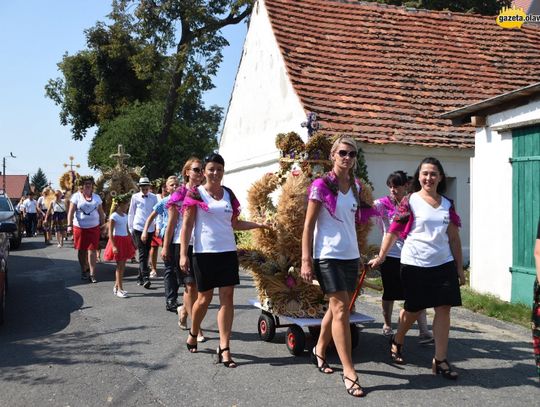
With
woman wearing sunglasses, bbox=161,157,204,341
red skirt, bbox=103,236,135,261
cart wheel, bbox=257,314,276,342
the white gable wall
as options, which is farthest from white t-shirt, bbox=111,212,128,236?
the white gable wall

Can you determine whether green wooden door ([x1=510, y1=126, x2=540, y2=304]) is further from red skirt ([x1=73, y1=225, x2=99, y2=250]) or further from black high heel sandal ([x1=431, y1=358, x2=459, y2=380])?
red skirt ([x1=73, y1=225, x2=99, y2=250])

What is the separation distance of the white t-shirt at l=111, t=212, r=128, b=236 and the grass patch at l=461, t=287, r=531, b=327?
5302mm

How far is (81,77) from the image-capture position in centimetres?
3244

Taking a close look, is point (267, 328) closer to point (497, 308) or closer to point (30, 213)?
point (497, 308)

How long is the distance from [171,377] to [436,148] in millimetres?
8572

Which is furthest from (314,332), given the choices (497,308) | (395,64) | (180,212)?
(395,64)

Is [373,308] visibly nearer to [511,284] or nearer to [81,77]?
[511,284]

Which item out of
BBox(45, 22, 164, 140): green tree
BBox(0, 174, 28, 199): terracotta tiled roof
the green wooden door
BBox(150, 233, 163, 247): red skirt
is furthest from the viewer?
BBox(0, 174, 28, 199): terracotta tiled roof

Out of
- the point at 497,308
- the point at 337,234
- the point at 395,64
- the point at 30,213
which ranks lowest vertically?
the point at 497,308

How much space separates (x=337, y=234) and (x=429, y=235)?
82 cm

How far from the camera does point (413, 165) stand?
11891mm

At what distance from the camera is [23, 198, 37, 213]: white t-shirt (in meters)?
22.7

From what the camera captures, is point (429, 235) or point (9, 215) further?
point (9, 215)

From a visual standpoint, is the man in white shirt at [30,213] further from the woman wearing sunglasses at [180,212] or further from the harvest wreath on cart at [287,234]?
the harvest wreath on cart at [287,234]
